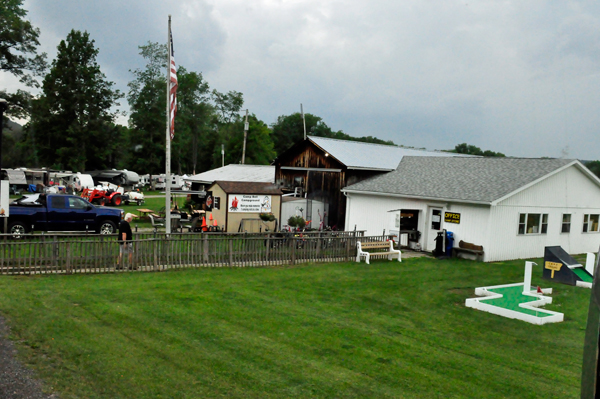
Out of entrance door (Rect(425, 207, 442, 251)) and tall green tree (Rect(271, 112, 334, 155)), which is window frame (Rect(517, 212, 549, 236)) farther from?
tall green tree (Rect(271, 112, 334, 155))

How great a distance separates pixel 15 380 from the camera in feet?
18.5

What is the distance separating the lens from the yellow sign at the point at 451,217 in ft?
69.8

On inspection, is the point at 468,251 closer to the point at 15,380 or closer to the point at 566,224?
the point at 566,224

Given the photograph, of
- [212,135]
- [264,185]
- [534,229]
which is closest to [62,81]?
[212,135]

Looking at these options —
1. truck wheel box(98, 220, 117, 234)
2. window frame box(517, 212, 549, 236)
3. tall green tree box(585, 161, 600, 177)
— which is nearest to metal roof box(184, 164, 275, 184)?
truck wheel box(98, 220, 117, 234)

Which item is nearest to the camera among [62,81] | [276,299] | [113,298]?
[113,298]

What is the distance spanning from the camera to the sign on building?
23.6 metres

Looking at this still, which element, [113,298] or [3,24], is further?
[3,24]

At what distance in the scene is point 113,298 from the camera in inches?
406

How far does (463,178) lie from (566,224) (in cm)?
559

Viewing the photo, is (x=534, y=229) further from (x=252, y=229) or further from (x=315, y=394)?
(x=315, y=394)

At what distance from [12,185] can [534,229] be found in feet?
153

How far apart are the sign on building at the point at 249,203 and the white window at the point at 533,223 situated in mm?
11841

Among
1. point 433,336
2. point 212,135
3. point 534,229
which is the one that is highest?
point 212,135
